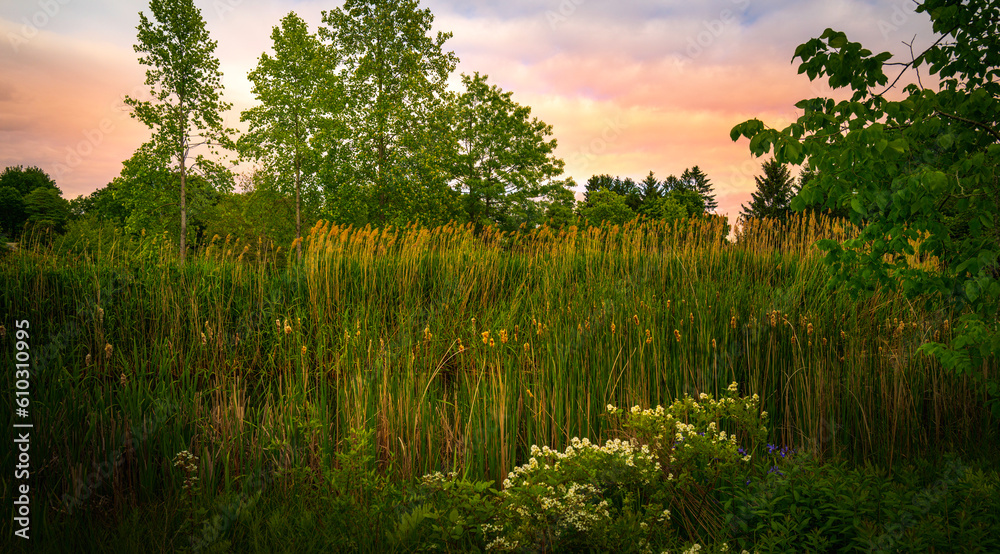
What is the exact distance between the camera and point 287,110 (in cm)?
1766

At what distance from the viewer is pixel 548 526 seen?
196 centimetres

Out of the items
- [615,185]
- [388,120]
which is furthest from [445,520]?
[615,185]

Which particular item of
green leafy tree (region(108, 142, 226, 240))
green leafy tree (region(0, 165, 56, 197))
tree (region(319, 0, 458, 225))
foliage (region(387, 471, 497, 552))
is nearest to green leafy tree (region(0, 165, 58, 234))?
green leafy tree (region(0, 165, 56, 197))

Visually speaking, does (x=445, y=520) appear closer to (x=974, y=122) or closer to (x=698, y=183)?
(x=974, y=122)

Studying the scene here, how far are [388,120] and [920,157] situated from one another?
1653cm

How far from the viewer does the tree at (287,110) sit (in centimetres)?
1734

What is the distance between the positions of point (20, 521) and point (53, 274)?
13.0ft

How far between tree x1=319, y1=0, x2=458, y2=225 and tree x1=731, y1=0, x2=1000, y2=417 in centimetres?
1438

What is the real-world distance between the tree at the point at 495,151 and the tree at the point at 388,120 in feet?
19.0

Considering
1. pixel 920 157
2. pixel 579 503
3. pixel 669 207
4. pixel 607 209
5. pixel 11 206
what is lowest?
pixel 579 503

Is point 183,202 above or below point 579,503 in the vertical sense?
above

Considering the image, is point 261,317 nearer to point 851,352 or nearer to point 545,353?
point 545,353

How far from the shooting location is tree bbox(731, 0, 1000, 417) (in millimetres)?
2512

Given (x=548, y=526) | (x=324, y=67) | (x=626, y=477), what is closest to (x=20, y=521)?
(x=548, y=526)
